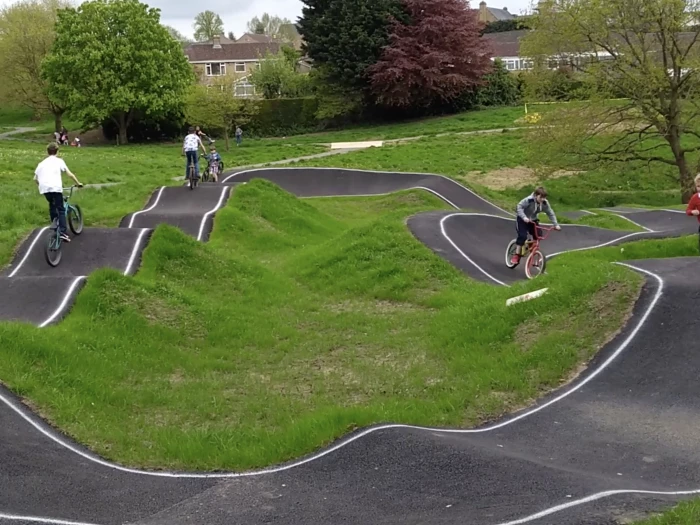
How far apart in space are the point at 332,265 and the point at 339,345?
157 inches

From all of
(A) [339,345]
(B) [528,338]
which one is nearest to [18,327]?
(A) [339,345]

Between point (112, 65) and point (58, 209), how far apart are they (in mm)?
38570

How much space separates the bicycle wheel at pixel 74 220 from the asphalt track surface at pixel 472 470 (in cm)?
723

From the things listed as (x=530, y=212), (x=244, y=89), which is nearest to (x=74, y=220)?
(x=530, y=212)

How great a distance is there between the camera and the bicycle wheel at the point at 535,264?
558 inches

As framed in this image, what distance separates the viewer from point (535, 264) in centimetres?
1429

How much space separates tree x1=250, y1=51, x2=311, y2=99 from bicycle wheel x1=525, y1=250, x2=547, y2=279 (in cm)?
4627

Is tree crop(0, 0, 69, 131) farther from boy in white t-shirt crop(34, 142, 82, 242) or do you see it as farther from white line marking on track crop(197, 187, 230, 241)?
boy in white t-shirt crop(34, 142, 82, 242)

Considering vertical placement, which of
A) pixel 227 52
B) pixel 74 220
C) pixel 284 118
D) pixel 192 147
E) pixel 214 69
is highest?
pixel 227 52

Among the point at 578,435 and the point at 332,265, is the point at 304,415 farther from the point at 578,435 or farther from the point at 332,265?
the point at 332,265

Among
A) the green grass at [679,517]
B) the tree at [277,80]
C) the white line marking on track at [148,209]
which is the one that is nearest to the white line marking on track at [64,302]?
the white line marking on track at [148,209]

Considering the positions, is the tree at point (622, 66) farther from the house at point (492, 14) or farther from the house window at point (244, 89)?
the house at point (492, 14)

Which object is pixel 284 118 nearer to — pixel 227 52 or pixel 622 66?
pixel 622 66

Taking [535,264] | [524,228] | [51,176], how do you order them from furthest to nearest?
[535,264], [524,228], [51,176]
